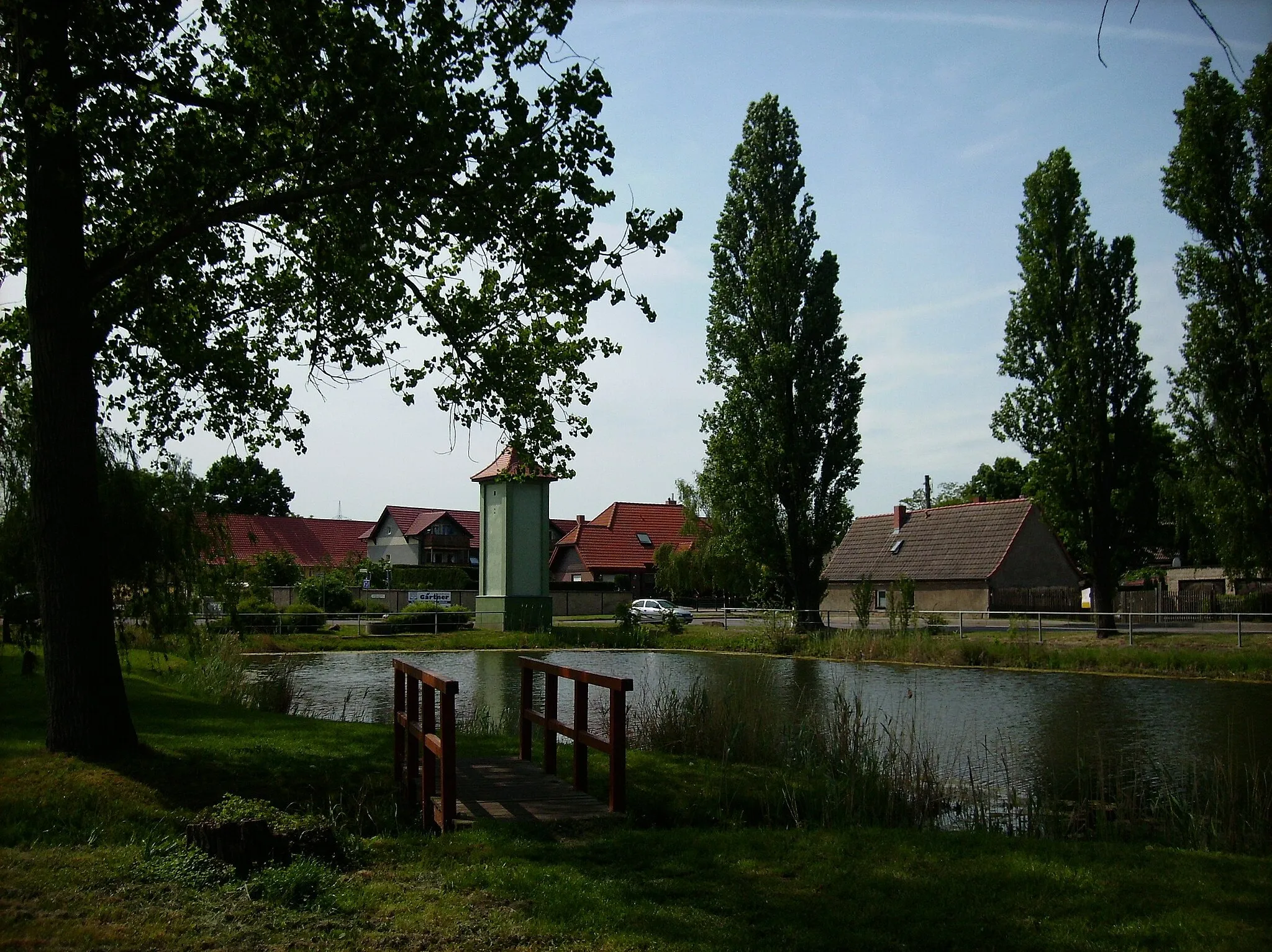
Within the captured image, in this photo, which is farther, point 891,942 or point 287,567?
point 287,567

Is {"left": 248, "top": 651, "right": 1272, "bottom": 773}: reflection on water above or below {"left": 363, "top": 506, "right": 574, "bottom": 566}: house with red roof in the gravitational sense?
below

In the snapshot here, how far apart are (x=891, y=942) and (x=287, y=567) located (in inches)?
1767

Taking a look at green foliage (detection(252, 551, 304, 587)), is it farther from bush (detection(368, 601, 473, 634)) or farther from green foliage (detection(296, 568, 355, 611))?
bush (detection(368, 601, 473, 634))

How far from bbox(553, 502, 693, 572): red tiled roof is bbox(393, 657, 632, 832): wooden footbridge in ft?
189

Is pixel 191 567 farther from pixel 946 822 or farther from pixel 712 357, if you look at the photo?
pixel 712 357

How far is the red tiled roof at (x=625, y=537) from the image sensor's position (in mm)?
69875

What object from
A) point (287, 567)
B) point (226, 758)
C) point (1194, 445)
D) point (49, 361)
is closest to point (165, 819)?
point (226, 758)

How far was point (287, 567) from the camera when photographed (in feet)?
156

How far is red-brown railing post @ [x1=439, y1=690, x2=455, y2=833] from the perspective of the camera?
802 cm

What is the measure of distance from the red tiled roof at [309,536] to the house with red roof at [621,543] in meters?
13.5

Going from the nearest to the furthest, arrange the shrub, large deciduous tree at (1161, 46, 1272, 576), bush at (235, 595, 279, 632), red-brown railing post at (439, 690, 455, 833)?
1. red-brown railing post at (439, 690, 455, 833)
2. large deciduous tree at (1161, 46, 1272, 576)
3. the shrub
4. bush at (235, 595, 279, 632)

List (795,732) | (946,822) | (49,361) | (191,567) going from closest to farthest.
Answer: (946,822) → (49,361) → (795,732) → (191,567)

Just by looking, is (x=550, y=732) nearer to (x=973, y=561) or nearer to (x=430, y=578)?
(x=973, y=561)

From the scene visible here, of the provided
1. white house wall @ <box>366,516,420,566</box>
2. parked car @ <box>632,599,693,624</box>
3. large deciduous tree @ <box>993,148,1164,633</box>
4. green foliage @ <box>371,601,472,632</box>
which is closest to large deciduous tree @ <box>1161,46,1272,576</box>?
large deciduous tree @ <box>993,148,1164,633</box>
